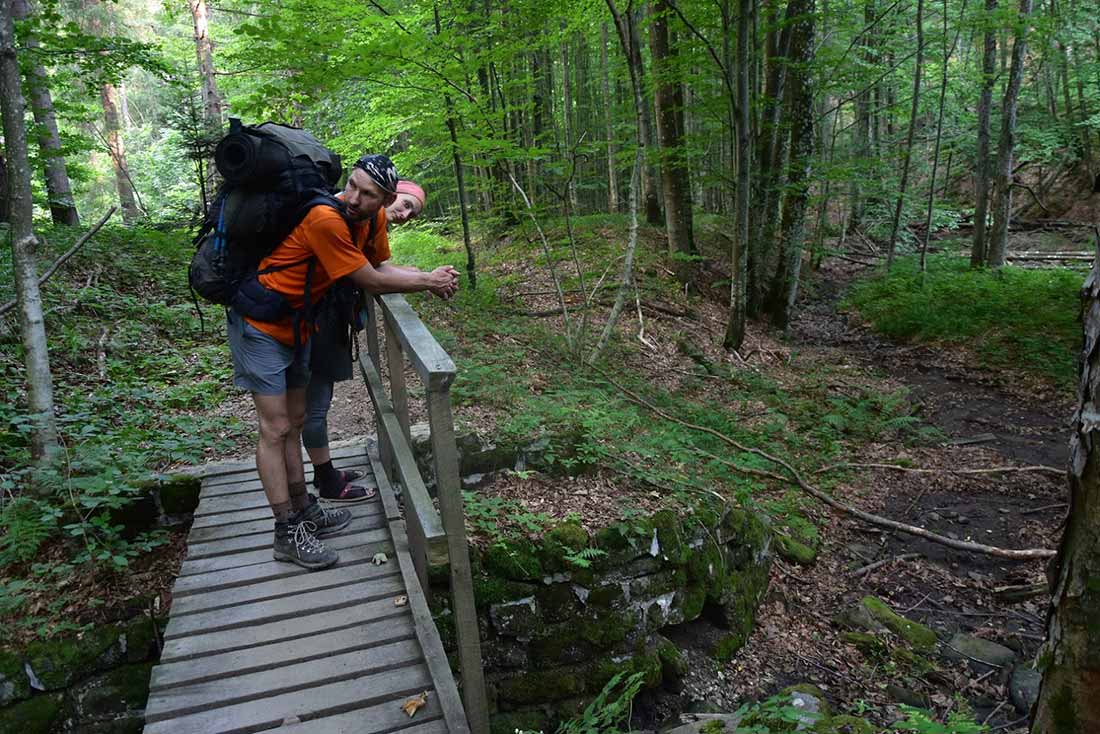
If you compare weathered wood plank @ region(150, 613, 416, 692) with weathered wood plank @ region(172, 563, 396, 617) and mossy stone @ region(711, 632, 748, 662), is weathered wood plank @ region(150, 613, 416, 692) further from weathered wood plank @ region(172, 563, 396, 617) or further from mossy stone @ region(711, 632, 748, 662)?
mossy stone @ region(711, 632, 748, 662)

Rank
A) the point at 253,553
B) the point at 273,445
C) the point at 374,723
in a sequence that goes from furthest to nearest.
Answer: the point at 253,553 → the point at 273,445 → the point at 374,723

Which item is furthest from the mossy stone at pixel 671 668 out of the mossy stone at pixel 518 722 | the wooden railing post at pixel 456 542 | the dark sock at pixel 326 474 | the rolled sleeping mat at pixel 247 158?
the rolled sleeping mat at pixel 247 158

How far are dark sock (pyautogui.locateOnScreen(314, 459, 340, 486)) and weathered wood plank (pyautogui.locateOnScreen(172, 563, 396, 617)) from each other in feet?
2.52

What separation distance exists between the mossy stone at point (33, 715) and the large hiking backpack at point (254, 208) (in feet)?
8.11

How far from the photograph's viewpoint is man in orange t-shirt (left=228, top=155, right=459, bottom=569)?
303 centimetres

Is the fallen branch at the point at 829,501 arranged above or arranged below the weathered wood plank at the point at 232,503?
below

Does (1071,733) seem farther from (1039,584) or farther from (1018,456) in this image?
(1018,456)

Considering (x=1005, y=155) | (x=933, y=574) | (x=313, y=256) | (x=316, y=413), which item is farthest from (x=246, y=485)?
(x=1005, y=155)

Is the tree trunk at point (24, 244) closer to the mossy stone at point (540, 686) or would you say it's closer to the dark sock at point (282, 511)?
the dark sock at point (282, 511)

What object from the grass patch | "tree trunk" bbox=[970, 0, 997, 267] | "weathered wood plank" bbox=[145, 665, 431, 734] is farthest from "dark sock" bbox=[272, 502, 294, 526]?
"tree trunk" bbox=[970, 0, 997, 267]

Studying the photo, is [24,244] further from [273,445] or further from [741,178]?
[741,178]

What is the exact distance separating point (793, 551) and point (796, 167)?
7.34 meters

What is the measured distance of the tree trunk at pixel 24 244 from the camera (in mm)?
4000

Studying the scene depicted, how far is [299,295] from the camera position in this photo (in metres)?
3.19
